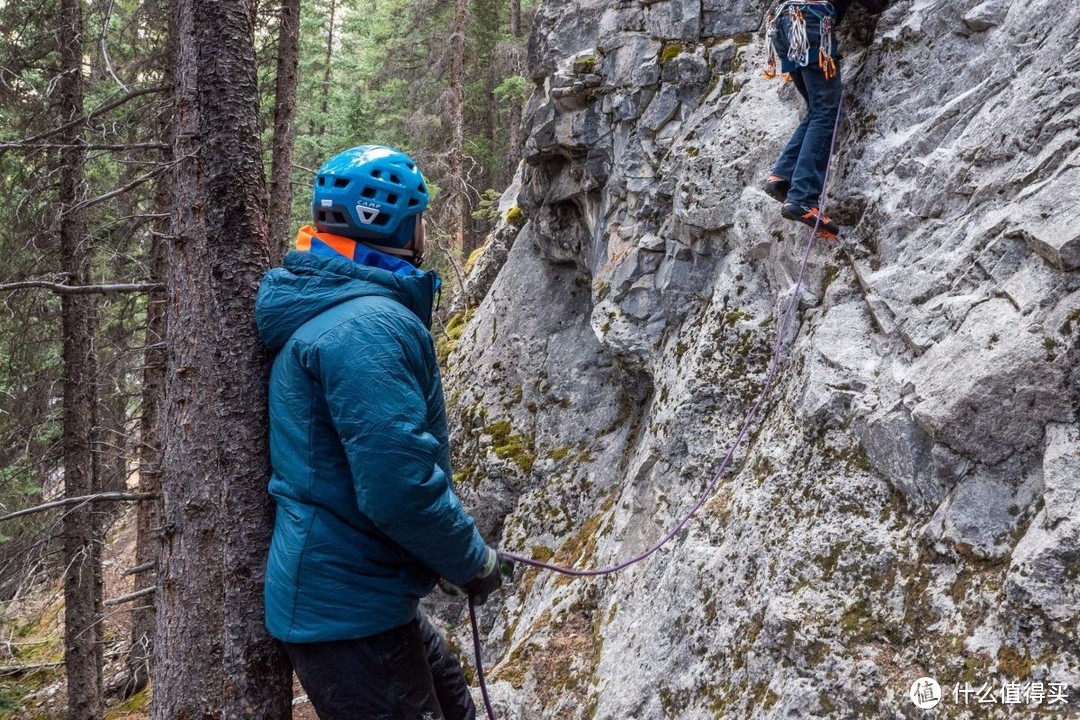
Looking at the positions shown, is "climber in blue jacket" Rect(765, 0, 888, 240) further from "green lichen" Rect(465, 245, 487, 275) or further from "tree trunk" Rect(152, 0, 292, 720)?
"green lichen" Rect(465, 245, 487, 275)

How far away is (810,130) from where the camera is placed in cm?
582

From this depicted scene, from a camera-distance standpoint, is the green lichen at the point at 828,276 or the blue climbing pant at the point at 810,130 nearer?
the green lichen at the point at 828,276

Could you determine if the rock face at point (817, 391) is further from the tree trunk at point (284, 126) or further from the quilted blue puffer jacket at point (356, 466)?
the tree trunk at point (284, 126)

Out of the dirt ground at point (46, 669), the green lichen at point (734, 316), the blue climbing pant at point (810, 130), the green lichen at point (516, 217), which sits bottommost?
the dirt ground at point (46, 669)

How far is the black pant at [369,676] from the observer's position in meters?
3.04

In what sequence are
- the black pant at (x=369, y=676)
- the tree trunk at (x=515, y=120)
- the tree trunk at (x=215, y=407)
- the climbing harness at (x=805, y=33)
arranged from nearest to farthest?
the black pant at (x=369, y=676) → the tree trunk at (x=215, y=407) → the climbing harness at (x=805, y=33) → the tree trunk at (x=515, y=120)

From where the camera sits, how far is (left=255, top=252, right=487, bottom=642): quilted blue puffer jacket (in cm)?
284

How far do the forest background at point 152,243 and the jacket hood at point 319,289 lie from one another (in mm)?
295

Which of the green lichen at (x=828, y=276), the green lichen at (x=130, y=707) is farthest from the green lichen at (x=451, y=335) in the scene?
the green lichen at (x=828, y=276)

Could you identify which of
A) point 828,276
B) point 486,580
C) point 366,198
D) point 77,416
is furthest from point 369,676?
point 77,416

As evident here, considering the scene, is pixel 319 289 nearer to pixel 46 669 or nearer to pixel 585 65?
pixel 585 65

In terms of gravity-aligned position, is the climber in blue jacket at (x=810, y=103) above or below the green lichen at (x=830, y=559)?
above

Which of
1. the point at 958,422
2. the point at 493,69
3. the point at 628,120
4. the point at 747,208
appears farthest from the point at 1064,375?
the point at 493,69

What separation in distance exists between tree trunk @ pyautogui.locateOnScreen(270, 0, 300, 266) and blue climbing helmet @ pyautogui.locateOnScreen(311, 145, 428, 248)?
25.3 feet
